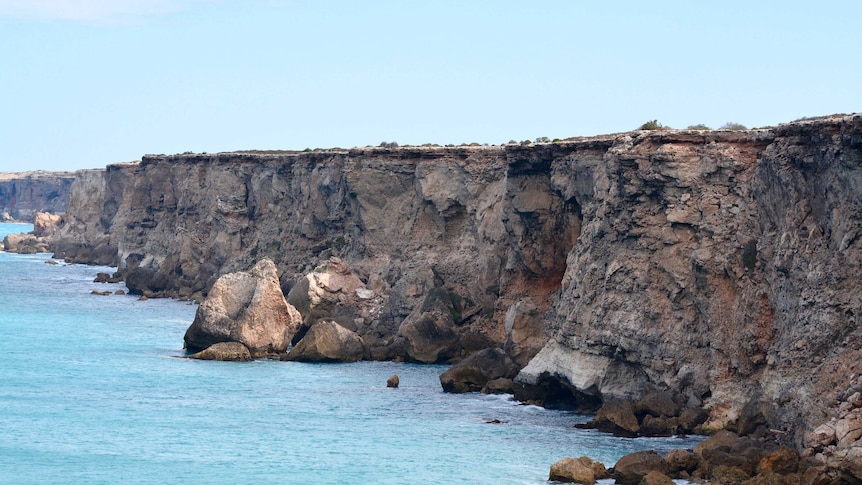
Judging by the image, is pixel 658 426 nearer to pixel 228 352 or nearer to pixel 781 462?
pixel 781 462

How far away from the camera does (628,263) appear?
4175cm

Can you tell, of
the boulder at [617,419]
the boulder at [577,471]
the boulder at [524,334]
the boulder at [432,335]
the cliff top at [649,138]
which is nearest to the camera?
the boulder at [577,471]

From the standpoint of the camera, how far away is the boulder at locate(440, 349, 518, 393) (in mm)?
47500

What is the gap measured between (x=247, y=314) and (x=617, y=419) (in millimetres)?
21665

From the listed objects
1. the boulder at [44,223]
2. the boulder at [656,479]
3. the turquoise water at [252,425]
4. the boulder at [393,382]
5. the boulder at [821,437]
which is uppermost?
the boulder at [44,223]

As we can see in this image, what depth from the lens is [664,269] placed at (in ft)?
132

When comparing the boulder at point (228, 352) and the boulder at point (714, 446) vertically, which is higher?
the boulder at point (714, 446)

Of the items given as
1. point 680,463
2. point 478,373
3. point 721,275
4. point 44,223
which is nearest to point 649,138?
point 721,275

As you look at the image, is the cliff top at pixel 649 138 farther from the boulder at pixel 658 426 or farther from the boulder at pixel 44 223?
the boulder at pixel 44 223

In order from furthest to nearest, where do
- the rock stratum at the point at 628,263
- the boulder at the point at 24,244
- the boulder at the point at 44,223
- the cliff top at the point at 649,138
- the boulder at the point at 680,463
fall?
the boulder at the point at 44,223 < the boulder at the point at 24,244 < the cliff top at the point at 649,138 < the rock stratum at the point at 628,263 < the boulder at the point at 680,463

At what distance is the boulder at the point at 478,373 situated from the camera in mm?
47500

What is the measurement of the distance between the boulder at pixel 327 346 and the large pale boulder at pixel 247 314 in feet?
4.15

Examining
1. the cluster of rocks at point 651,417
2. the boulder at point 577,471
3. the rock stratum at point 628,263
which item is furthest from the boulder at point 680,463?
the cluster of rocks at point 651,417

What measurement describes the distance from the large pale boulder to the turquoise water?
1.28 metres
